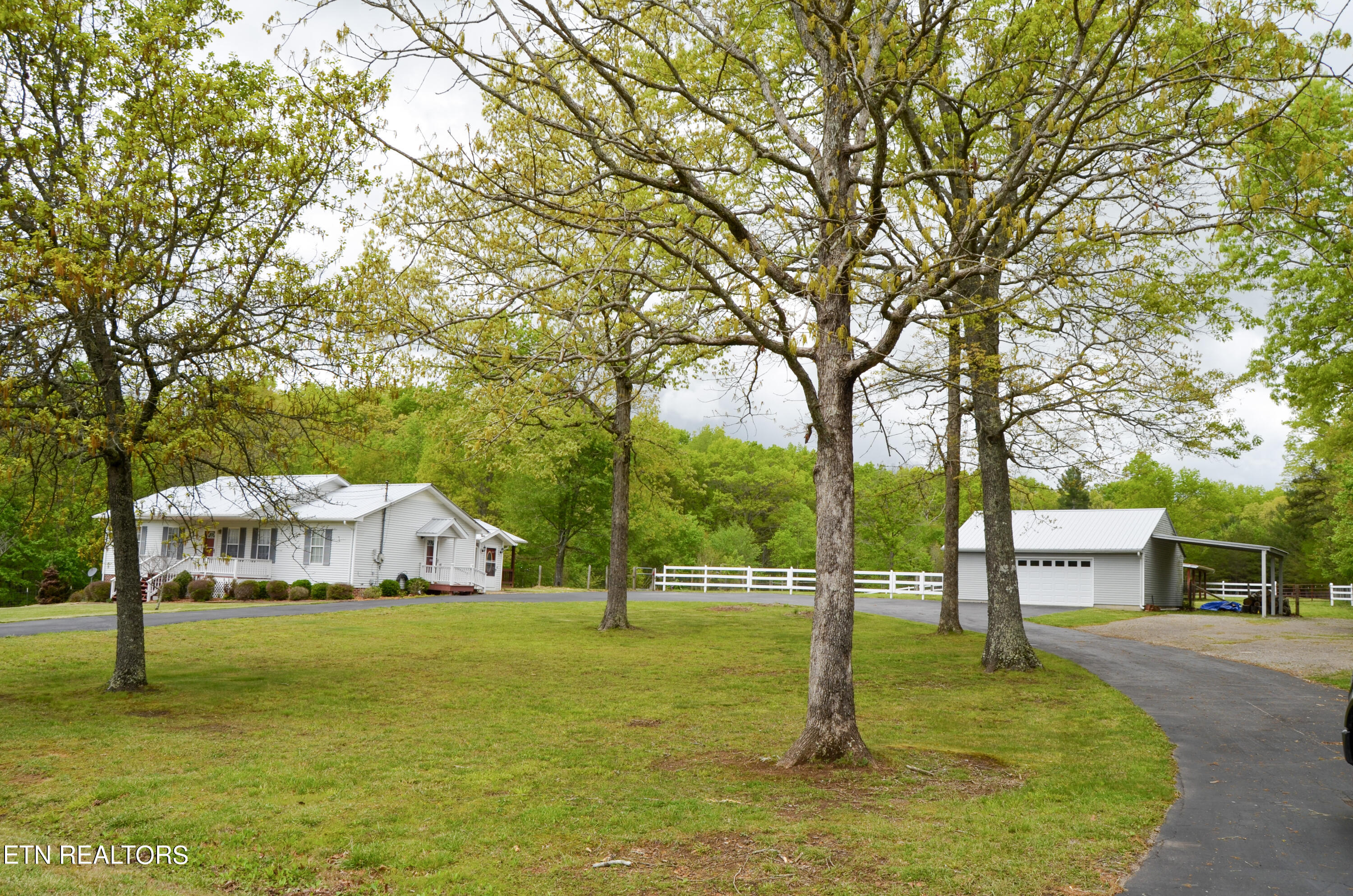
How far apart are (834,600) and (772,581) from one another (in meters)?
33.8

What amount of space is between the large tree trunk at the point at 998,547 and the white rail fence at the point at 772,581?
2267cm

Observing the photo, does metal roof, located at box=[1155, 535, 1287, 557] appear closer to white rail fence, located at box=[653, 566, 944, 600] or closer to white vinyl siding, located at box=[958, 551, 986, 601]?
white vinyl siding, located at box=[958, 551, 986, 601]

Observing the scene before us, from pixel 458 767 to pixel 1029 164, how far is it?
23.6ft

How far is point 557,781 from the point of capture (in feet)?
23.3

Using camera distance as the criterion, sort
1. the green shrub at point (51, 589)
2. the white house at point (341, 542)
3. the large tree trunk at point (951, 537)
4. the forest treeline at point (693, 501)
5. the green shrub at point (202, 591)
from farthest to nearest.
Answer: the white house at point (341, 542) → the green shrub at point (51, 589) → the green shrub at point (202, 591) → the forest treeline at point (693, 501) → the large tree trunk at point (951, 537)

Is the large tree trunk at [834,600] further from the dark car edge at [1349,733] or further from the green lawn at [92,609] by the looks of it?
the green lawn at [92,609]

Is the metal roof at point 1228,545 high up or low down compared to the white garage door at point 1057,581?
up

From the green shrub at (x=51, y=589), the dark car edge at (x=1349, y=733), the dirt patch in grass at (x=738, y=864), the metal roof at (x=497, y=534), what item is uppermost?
the metal roof at (x=497, y=534)

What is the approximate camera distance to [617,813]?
6.15 metres

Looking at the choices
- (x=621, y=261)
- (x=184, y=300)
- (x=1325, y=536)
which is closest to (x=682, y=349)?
(x=621, y=261)

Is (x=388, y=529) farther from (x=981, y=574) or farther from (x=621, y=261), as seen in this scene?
(x=981, y=574)

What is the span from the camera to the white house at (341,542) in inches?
1267

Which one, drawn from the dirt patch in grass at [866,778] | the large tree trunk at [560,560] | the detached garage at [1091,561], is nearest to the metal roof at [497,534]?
the large tree trunk at [560,560]

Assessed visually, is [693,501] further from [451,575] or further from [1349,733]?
[1349,733]
